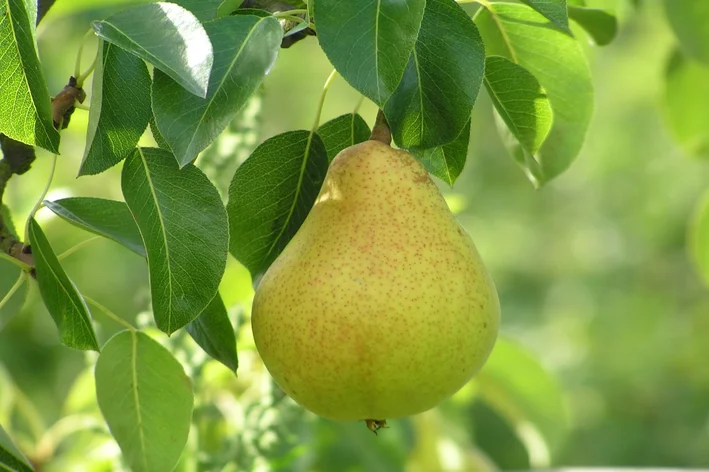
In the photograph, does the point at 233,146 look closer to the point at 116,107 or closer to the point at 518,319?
the point at 116,107

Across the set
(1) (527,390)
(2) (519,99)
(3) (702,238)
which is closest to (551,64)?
(2) (519,99)

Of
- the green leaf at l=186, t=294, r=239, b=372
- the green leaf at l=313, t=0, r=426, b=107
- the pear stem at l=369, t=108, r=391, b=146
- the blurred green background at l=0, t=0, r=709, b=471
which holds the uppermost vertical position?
the green leaf at l=313, t=0, r=426, b=107

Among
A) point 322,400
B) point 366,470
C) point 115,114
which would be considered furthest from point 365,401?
point 366,470

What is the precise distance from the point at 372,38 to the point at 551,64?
39 centimetres

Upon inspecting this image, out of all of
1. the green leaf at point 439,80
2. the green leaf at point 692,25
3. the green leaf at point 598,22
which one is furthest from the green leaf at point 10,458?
the green leaf at point 692,25

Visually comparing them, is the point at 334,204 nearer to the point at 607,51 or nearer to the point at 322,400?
the point at 322,400

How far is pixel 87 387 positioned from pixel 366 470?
49cm

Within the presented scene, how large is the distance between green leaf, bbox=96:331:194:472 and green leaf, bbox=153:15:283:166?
0.93ft

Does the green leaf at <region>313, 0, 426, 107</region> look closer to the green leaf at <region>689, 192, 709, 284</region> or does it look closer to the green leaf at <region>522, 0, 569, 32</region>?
the green leaf at <region>522, 0, 569, 32</region>

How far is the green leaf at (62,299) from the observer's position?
85 cm

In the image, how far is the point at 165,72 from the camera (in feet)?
2.37

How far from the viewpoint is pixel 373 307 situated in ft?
2.71

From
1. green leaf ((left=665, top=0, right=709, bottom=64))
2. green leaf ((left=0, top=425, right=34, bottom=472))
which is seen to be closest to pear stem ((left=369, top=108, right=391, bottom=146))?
green leaf ((left=0, top=425, right=34, bottom=472))

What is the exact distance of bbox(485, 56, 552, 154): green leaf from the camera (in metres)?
0.96
